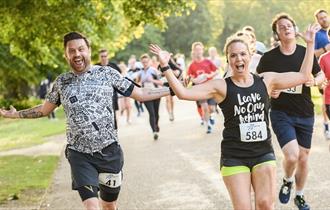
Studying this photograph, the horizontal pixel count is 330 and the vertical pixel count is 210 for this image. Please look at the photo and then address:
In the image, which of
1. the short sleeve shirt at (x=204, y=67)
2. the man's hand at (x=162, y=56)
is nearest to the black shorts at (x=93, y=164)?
the man's hand at (x=162, y=56)

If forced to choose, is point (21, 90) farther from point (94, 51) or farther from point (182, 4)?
point (182, 4)

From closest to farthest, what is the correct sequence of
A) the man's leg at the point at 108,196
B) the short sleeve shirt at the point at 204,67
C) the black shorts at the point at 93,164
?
1. the black shorts at the point at 93,164
2. the man's leg at the point at 108,196
3. the short sleeve shirt at the point at 204,67

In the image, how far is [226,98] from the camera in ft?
18.7

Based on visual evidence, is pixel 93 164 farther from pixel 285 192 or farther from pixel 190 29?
pixel 190 29

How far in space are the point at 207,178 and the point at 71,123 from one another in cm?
419

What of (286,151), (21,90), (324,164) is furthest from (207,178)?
(21,90)

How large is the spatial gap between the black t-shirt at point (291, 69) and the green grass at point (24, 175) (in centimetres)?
403

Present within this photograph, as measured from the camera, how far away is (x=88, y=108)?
5.91 m

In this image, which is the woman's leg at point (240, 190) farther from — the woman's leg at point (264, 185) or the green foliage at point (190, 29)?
the green foliage at point (190, 29)

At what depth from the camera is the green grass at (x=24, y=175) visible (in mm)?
10156

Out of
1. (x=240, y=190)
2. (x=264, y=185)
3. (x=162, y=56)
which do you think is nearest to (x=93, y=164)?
(x=162, y=56)

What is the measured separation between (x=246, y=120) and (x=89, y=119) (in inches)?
54.2

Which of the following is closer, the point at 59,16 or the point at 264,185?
the point at 264,185

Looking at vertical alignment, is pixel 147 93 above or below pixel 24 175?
above
